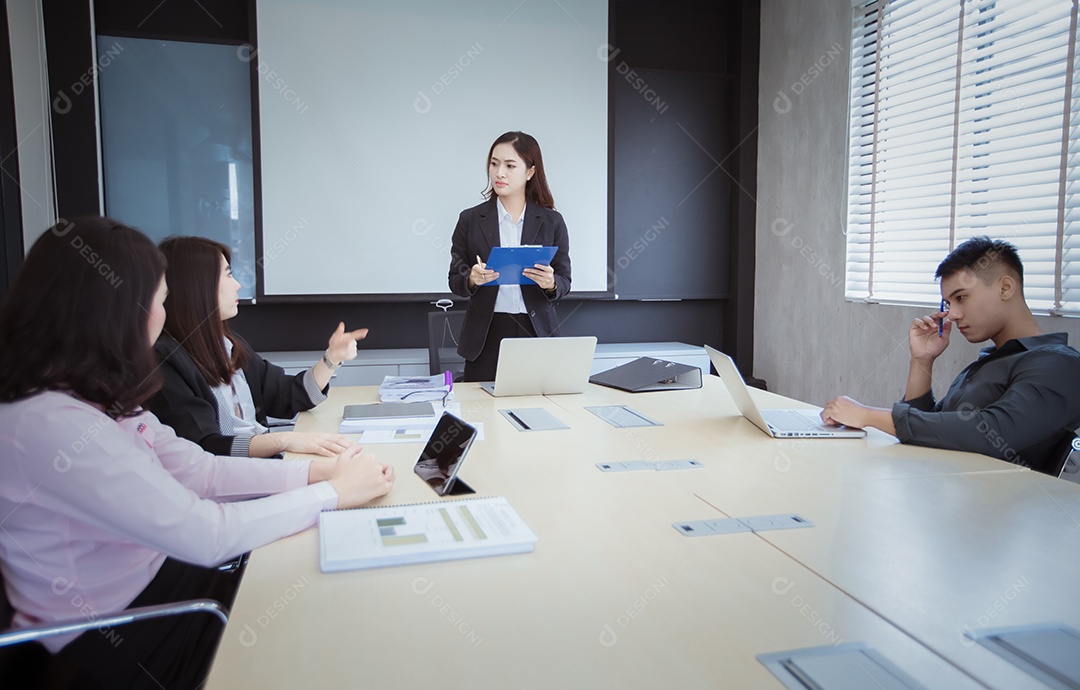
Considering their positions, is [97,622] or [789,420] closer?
[97,622]

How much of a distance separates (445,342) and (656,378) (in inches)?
43.2

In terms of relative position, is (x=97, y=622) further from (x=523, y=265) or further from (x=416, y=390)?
(x=523, y=265)

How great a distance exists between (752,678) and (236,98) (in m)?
4.31

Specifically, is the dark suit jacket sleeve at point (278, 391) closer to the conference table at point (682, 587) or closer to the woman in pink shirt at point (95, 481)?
the conference table at point (682, 587)

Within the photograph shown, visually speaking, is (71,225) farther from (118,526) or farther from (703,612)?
(703,612)

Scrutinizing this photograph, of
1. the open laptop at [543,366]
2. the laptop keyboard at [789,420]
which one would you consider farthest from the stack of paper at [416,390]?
the laptop keyboard at [789,420]

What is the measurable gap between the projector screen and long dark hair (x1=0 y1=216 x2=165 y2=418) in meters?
3.15

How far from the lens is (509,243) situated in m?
3.19

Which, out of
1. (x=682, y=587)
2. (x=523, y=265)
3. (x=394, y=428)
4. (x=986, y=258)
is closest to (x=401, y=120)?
(x=523, y=265)

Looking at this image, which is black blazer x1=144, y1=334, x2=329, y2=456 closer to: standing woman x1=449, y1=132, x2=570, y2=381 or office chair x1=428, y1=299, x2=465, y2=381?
standing woman x1=449, y1=132, x2=570, y2=381

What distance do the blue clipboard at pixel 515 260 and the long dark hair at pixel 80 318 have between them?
5.01 feet

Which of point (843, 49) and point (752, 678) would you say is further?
point (843, 49)

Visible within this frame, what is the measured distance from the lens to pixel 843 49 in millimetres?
4051

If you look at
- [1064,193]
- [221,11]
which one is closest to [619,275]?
[1064,193]
